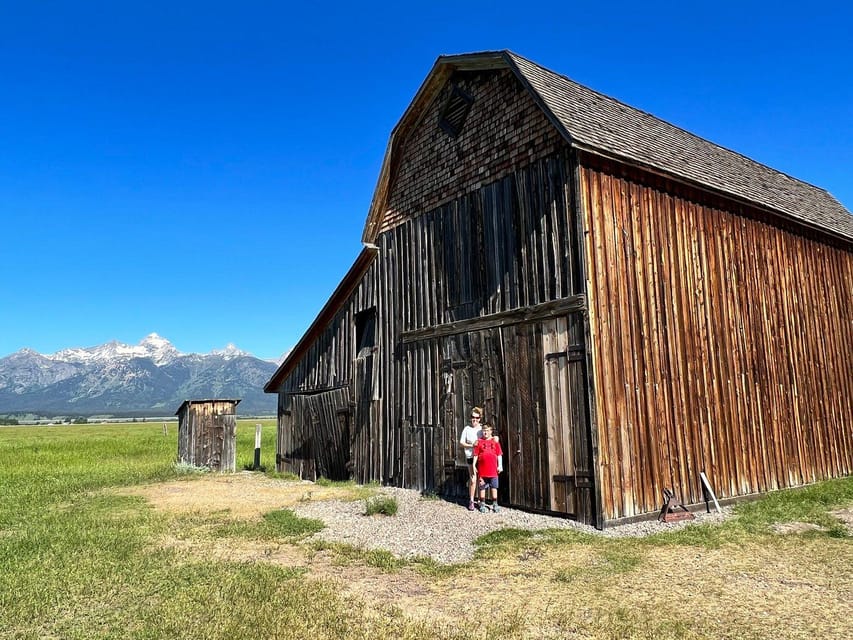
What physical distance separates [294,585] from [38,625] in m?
2.43

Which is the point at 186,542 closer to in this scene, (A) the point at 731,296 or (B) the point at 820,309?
(A) the point at 731,296

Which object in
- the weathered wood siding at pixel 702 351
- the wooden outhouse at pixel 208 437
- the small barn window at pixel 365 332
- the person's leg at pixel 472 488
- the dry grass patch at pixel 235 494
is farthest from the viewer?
the wooden outhouse at pixel 208 437

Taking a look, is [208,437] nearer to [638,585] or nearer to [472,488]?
[472,488]

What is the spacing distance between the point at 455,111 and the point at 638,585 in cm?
1098

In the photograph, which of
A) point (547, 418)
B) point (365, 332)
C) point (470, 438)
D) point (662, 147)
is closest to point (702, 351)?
point (547, 418)

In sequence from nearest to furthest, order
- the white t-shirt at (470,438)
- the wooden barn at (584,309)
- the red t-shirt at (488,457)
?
the wooden barn at (584,309)
the red t-shirt at (488,457)
the white t-shirt at (470,438)

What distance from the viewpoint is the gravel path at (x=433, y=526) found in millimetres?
8898

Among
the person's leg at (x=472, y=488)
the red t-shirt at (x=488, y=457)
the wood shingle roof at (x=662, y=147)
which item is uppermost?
the wood shingle roof at (x=662, y=147)

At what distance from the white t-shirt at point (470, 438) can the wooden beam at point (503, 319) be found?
6.88 feet

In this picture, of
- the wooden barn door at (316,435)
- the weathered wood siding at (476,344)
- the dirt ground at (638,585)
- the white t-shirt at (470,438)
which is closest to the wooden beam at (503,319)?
the weathered wood siding at (476,344)

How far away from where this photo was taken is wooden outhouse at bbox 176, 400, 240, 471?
2038 centimetres

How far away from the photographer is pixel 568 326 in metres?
10.6

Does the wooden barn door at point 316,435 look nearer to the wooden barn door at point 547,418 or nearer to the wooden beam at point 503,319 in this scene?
the wooden beam at point 503,319

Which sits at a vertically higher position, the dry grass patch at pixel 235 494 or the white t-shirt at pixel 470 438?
the white t-shirt at pixel 470 438
